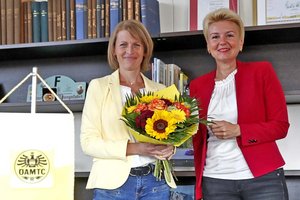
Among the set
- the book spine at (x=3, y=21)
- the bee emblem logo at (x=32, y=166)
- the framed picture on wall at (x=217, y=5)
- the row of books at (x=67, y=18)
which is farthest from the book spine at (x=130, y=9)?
the bee emblem logo at (x=32, y=166)

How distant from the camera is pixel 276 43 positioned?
2654 mm

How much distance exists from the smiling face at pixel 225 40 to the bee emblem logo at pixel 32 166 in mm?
914

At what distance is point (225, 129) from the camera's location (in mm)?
1854

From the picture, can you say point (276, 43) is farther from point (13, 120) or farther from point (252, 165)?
point (13, 120)

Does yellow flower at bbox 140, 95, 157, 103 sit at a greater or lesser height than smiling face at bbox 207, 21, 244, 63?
lesser

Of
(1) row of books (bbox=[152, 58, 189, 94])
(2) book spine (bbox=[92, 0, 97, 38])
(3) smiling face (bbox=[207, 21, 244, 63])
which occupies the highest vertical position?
(2) book spine (bbox=[92, 0, 97, 38])

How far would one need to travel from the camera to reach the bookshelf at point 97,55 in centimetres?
250

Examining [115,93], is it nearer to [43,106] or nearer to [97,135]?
[97,135]

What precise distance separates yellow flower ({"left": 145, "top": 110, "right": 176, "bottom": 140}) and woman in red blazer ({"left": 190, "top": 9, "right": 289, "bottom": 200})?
243 mm

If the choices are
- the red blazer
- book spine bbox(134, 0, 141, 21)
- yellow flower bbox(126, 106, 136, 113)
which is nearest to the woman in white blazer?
yellow flower bbox(126, 106, 136, 113)

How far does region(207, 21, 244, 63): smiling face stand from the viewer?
2.01 m

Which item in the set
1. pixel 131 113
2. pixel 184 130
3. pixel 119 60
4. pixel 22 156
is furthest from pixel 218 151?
pixel 22 156

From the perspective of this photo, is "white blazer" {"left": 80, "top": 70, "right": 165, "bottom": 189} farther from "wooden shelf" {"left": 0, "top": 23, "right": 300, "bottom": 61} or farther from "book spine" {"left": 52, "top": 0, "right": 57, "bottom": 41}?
"book spine" {"left": 52, "top": 0, "right": 57, "bottom": 41}

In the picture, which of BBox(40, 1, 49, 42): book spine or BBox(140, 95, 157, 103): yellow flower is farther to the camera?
BBox(40, 1, 49, 42): book spine
